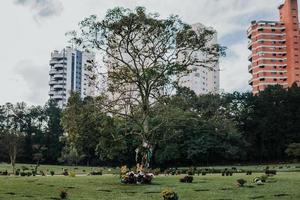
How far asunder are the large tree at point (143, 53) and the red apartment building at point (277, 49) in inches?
3759

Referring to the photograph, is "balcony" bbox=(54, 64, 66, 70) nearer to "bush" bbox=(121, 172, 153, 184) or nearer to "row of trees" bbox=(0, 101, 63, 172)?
"row of trees" bbox=(0, 101, 63, 172)

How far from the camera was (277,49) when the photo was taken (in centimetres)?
13588

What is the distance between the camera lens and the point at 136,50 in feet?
134

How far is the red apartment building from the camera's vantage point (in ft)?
438

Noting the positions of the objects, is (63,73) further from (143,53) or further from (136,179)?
(136,179)

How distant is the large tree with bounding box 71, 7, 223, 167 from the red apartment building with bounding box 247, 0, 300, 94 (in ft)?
313

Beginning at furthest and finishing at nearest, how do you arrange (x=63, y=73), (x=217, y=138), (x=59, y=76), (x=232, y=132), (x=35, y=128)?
(x=59, y=76), (x=63, y=73), (x=35, y=128), (x=217, y=138), (x=232, y=132)

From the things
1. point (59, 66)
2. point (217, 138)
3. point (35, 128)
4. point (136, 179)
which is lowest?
point (136, 179)

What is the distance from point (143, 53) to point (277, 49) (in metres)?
102

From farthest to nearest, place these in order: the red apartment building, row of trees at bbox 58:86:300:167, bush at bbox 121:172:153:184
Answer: the red apartment building → row of trees at bbox 58:86:300:167 → bush at bbox 121:172:153:184

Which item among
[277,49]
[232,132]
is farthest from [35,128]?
[277,49]

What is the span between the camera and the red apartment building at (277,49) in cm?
13362

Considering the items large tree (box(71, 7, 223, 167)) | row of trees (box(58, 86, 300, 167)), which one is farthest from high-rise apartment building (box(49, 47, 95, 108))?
large tree (box(71, 7, 223, 167))

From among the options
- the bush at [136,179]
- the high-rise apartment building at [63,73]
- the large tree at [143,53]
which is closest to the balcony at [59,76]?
the high-rise apartment building at [63,73]
